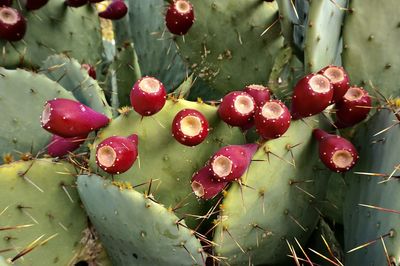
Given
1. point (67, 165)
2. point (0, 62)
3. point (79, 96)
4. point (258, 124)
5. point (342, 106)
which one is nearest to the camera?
point (258, 124)

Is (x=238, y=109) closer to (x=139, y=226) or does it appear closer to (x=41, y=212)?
(x=139, y=226)

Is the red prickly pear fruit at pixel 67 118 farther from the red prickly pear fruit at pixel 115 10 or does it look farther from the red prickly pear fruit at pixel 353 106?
the red prickly pear fruit at pixel 115 10

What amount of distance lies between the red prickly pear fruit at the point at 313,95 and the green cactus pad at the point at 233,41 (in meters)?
0.55

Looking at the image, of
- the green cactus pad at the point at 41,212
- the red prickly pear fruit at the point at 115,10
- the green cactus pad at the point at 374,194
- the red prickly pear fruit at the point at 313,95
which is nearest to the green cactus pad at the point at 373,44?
the green cactus pad at the point at 374,194

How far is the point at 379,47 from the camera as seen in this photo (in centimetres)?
141

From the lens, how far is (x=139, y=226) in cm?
115

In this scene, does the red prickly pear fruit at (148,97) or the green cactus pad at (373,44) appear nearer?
the red prickly pear fruit at (148,97)

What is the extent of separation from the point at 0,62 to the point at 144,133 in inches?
36.2

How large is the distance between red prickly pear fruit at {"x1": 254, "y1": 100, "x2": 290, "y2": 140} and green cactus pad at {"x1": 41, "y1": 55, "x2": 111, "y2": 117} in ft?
1.93

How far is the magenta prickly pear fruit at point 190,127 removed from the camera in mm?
1157

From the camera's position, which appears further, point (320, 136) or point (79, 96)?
point (79, 96)

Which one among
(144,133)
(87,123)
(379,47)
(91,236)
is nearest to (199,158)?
(144,133)

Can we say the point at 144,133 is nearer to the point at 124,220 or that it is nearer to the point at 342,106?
the point at 124,220

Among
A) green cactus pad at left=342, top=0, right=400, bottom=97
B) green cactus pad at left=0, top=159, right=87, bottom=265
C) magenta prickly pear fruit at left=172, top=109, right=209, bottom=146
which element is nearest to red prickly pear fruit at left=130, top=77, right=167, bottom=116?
magenta prickly pear fruit at left=172, top=109, right=209, bottom=146
